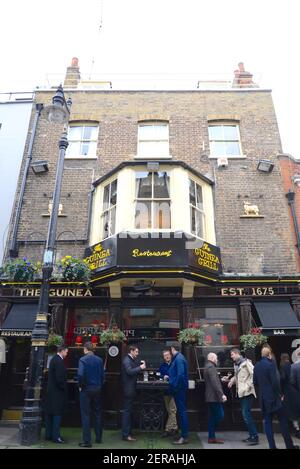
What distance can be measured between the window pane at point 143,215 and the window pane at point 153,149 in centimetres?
266

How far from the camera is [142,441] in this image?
6.95 metres

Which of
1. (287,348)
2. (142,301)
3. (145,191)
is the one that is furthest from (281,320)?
(145,191)

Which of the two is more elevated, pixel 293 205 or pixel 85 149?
pixel 85 149

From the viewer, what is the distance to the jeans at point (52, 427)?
6.70 metres

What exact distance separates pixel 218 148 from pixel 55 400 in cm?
964

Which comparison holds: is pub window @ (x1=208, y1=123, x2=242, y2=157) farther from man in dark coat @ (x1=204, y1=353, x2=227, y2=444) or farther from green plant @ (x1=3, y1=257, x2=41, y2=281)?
man in dark coat @ (x1=204, y1=353, x2=227, y2=444)

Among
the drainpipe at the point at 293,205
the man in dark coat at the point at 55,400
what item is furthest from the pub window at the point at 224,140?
the man in dark coat at the point at 55,400

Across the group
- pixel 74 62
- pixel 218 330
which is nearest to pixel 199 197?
pixel 218 330

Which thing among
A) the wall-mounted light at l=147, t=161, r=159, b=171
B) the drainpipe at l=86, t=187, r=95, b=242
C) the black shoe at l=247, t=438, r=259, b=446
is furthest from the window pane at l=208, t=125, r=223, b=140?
the black shoe at l=247, t=438, r=259, b=446

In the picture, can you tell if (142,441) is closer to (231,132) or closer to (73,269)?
(73,269)

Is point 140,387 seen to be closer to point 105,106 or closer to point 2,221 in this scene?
point 2,221

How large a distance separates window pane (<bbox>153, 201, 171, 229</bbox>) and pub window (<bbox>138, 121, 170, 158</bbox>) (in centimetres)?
260

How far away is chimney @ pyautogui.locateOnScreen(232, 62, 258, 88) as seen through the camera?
14.0m

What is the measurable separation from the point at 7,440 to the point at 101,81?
43.4 feet
